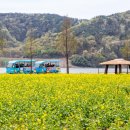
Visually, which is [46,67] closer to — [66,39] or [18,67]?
[18,67]

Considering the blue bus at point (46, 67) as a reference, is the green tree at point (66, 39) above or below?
above

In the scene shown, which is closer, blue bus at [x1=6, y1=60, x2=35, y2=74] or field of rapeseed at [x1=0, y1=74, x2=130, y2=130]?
field of rapeseed at [x1=0, y1=74, x2=130, y2=130]

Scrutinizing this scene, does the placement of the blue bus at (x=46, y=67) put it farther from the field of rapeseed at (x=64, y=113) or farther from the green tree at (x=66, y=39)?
the field of rapeseed at (x=64, y=113)

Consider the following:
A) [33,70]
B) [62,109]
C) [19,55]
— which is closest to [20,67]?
[33,70]

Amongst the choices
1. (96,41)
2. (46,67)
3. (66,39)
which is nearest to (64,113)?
(66,39)

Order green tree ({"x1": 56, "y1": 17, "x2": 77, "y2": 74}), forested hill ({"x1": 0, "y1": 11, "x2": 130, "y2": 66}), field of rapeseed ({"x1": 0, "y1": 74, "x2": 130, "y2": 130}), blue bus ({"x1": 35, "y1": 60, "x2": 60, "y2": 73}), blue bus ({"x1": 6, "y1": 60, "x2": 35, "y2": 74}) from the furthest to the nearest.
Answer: forested hill ({"x1": 0, "y1": 11, "x2": 130, "y2": 66}) < blue bus ({"x1": 35, "y1": 60, "x2": 60, "y2": 73}) < green tree ({"x1": 56, "y1": 17, "x2": 77, "y2": 74}) < blue bus ({"x1": 6, "y1": 60, "x2": 35, "y2": 74}) < field of rapeseed ({"x1": 0, "y1": 74, "x2": 130, "y2": 130})

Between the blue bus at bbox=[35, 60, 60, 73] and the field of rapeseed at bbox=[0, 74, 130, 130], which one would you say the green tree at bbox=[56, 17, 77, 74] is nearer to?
the blue bus at bbox=[35, 60, 60, 73]

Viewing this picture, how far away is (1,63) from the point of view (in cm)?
13675

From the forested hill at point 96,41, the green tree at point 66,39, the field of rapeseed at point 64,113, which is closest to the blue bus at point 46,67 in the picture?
the green tree at point 66,39

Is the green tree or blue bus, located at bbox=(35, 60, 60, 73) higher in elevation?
the green tree

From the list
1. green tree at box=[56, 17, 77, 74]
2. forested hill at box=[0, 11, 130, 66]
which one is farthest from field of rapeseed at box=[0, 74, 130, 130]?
forested hill at box=[0, 11, 130, 66]

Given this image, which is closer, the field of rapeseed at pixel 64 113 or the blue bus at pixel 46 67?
the field of rapeseed at pixel 64 113

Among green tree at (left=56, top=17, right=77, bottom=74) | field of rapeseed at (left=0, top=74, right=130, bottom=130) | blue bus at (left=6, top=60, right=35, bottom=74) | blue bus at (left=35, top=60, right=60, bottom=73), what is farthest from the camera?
blue bus at (left=35, top=60, right=60, bottom=73)

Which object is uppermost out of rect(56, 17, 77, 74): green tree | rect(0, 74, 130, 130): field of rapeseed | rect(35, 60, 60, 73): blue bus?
rect(56, 17, 77, 74): green tree
